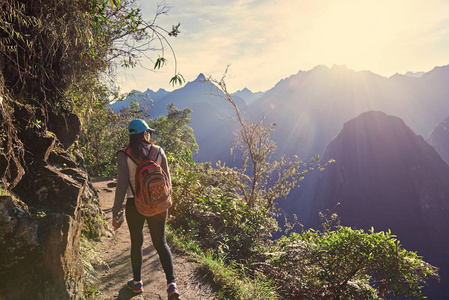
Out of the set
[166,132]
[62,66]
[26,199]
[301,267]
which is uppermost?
[166,132]

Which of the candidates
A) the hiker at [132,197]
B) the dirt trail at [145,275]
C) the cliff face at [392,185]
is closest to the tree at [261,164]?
the dirt trail at [145,275]

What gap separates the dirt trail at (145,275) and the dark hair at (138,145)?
5.50ft

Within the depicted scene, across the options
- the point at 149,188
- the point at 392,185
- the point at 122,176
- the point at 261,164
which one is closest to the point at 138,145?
the point at 122,176

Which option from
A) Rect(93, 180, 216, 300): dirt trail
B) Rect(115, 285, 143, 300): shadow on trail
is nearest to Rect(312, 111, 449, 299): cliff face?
Rect(93, 180, 216, 300): dirt trail

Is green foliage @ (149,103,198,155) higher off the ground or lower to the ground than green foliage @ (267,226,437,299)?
higher

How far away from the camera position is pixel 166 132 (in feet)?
76.3

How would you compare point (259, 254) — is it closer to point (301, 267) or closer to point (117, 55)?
point (301, 267)

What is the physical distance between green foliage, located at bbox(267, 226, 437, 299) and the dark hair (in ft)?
13.6

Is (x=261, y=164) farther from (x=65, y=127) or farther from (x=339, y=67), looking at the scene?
(x=339, y=67)

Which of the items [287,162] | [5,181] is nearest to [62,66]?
[5,181]

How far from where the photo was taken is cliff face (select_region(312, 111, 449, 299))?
175 feet

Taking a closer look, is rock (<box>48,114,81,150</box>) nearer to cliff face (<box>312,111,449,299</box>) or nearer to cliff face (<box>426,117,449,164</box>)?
cliff face (<box>312,111,449,299</box>)

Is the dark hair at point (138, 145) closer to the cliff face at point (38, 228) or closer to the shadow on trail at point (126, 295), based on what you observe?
the cliff face at point (38, 228)

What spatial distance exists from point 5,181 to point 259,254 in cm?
516
